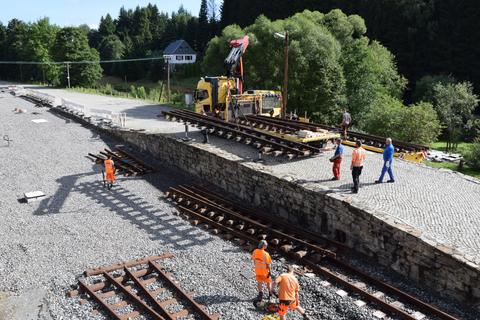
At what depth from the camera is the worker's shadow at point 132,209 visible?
13.8m

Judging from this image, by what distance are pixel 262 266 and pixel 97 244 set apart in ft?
19.7

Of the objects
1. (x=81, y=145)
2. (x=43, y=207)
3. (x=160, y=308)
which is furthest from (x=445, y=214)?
(x=81, y=145)

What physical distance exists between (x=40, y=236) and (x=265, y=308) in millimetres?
8092

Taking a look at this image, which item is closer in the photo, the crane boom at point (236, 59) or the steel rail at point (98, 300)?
the steel rail at point (98, 300)

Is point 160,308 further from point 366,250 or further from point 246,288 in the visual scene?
point 366,250

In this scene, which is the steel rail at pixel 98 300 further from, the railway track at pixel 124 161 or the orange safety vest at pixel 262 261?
the railway track at pixel 124 161

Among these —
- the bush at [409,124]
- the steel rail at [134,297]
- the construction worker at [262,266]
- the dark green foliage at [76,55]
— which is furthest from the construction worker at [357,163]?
the dark green foliage at [76,55]

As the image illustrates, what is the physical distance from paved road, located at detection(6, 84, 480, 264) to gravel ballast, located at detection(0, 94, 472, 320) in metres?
2.86

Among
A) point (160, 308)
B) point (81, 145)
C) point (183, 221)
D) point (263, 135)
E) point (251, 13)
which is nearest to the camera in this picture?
point (160, 308)

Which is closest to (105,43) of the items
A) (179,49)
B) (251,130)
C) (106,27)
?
(106,27)

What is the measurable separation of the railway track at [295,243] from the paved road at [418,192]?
5.52 ft

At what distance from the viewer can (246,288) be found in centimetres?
1074

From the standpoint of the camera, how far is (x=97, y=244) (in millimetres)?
13359

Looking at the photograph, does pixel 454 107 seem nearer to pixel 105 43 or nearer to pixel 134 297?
pixel 134 297
